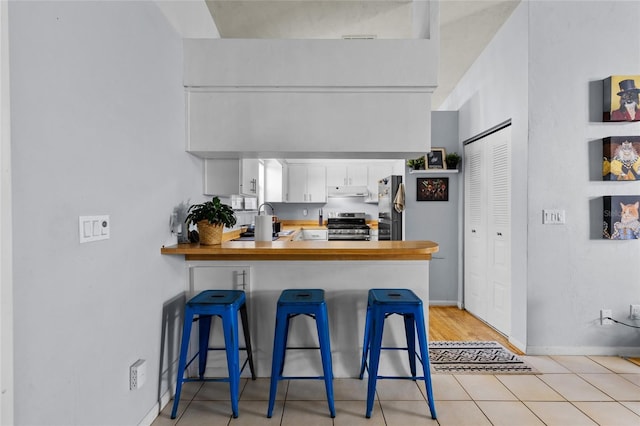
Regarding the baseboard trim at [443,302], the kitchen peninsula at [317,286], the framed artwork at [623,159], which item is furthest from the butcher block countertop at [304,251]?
the baseboard trim at [443,302]

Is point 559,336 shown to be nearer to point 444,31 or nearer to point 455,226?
point 455,226

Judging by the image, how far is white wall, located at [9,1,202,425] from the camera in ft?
3.79

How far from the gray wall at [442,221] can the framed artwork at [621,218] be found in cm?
168

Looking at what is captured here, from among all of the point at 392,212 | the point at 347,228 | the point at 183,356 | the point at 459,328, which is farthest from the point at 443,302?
the point at 183,356

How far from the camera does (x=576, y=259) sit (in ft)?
9.45

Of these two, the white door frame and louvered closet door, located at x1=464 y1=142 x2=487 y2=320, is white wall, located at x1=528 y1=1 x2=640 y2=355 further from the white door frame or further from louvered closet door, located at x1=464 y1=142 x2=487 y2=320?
the white door frame

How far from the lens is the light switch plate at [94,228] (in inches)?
55.4

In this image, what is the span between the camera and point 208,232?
2.38 metres

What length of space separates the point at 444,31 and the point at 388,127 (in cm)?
173

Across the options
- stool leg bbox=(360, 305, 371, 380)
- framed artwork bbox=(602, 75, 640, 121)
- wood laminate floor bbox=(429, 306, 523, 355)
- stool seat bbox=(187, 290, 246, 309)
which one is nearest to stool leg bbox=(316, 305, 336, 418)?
stool leg bbox=(360, 305, 371, 380)

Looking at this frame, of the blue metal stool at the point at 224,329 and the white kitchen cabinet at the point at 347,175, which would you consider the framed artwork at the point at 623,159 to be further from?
the white kitchen cabinet at the point at 347,175

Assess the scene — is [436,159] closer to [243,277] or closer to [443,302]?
[443,302]

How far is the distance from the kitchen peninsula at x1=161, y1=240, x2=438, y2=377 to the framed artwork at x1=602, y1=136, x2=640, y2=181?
1.73 m

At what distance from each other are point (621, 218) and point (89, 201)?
379 centimetres
